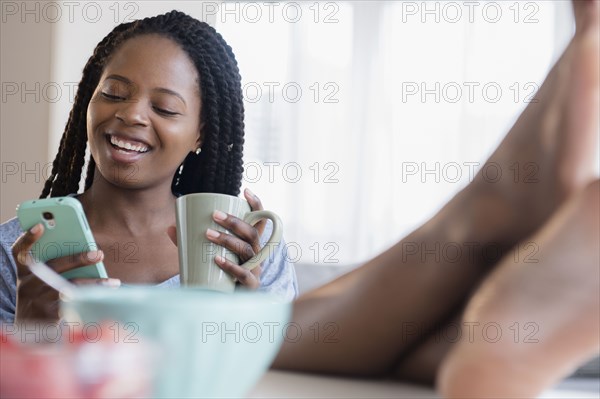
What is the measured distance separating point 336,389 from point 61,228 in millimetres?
342

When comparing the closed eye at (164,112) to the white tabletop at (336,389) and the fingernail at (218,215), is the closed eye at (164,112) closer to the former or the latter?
the fingernail at (218,215)

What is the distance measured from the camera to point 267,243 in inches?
32.9

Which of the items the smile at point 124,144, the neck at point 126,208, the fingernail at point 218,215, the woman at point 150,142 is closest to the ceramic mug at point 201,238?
the fingernail at point 218,215

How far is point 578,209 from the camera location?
49cm

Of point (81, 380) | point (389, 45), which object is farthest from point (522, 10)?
point (81, 380)

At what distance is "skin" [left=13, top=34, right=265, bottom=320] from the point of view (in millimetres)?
1207

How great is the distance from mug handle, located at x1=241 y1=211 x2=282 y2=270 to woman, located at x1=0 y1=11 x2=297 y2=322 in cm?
→ 27

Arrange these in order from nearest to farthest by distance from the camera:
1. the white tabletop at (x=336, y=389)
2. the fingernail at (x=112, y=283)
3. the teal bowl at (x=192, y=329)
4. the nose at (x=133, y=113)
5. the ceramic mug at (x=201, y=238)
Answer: the teal bowl at (x=192, y=329) < the white tabletop at (x=336, y=389) < the fingernail at (x=112, y=283) < the ceramic mug at (x=201, y=238) < the nose at (x=133, y=113)

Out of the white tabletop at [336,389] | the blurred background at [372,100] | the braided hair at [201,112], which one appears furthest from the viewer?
the blurred background at [372,100]

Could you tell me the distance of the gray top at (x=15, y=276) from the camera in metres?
1.22

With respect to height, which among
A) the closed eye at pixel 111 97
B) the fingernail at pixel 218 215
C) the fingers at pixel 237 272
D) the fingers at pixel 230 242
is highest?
the closed eye at pixel 111 97

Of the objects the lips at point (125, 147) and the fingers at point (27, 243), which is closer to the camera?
the fingers at point (27, 243)

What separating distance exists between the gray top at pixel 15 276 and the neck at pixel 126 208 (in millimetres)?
131

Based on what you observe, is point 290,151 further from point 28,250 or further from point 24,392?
point 24,392
